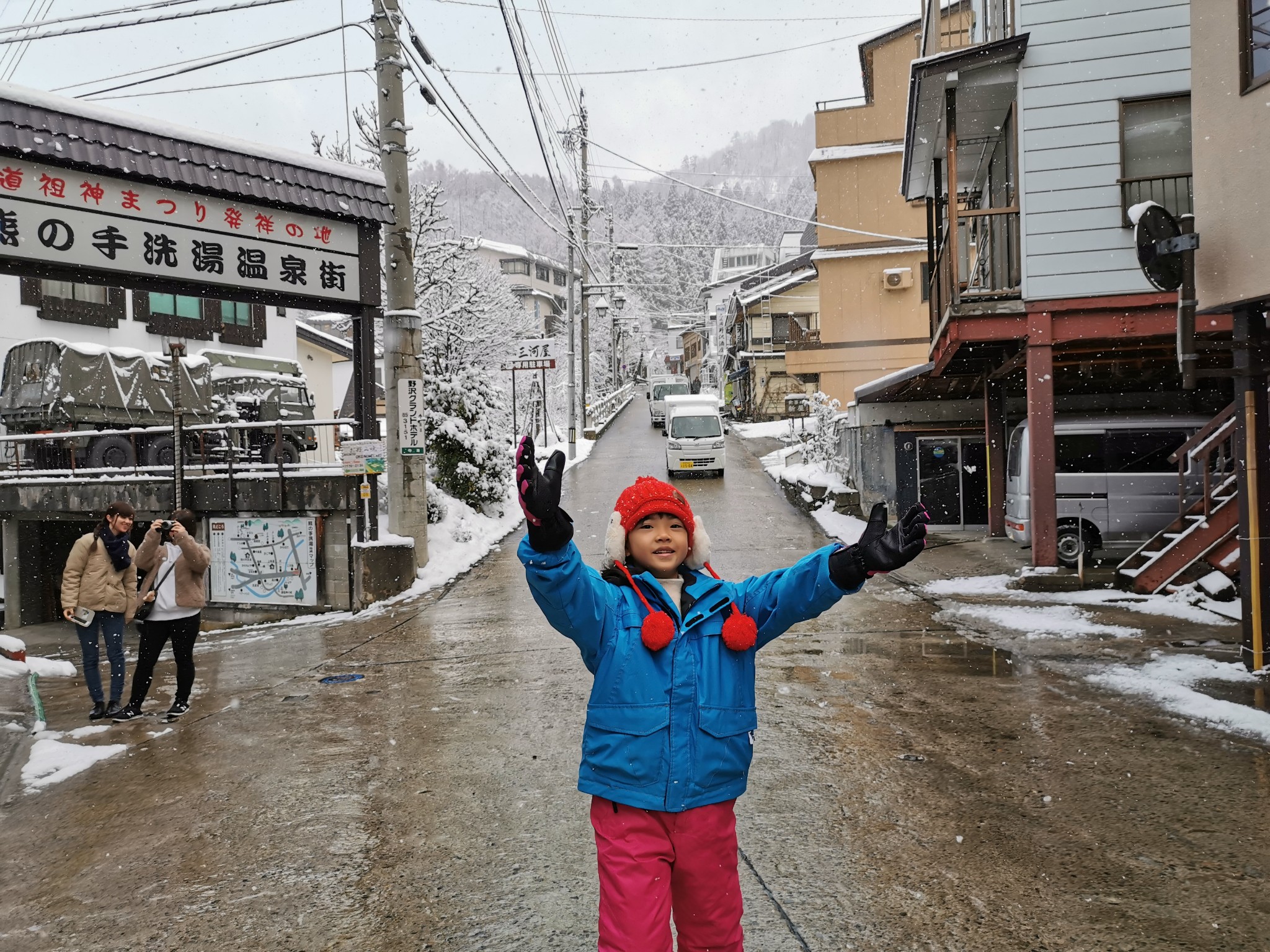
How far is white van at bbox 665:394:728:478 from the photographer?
2656 cm

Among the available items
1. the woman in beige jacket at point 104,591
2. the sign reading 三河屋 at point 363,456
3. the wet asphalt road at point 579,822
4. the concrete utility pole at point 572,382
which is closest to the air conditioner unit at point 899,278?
the concrete utility pole at point 572,382

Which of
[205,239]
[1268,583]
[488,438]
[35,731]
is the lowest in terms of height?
[35,731]

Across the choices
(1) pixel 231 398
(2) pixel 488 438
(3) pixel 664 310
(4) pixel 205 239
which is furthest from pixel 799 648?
(3) pixel 664 310

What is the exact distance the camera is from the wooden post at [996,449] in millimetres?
17125

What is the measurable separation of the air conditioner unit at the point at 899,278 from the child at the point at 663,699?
30892 millimetres

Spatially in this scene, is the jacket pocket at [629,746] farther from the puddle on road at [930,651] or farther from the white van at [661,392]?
the white van at [661,392]

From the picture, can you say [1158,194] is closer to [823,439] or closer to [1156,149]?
[1156,149]

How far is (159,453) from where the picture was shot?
17609 millimetres

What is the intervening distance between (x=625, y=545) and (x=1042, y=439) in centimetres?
1049

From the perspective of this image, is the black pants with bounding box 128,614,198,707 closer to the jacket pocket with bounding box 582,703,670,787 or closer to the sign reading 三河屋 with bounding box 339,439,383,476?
the sign reading 三河屋 with bounding box 339,439,383,476

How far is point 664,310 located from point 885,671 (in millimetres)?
106801

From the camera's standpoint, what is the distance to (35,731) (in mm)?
7660

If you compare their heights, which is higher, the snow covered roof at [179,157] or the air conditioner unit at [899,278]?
the air conditioner unit at [899,278]

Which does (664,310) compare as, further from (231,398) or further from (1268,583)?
(1268,583)
